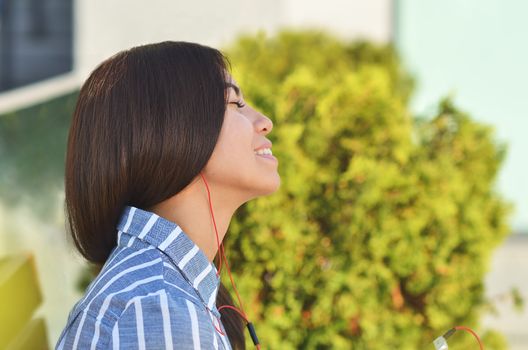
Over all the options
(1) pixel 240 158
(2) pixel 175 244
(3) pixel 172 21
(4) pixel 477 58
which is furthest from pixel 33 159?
(2) pixel 175 244

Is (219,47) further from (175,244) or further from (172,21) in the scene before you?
(175,244)

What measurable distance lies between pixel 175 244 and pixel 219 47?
3932mm

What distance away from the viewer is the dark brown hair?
5.68 feet

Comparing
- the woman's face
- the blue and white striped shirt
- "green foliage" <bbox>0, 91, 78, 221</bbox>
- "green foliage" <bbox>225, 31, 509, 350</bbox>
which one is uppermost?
the woman's face

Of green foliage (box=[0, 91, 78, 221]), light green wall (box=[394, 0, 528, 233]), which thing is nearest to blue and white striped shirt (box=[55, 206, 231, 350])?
green foliage (box=[0, 91, 78, 221])

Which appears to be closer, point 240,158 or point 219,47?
point 240,158

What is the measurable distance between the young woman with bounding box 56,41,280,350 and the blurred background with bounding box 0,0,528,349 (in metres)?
2.29

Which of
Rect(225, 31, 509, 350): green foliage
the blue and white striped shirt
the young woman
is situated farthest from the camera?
Rect(225, 31, 509, 350): green foliage

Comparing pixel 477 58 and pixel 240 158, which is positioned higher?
pixel 240 158

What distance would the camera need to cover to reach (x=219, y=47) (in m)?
5.54

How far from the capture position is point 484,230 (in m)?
4.09

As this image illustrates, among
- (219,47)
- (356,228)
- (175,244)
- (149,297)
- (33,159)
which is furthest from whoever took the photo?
(219,47)

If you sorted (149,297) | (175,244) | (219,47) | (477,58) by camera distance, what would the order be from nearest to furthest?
1. (149,297)
2. (175,244)
3. (219,47)
4. (477,58)

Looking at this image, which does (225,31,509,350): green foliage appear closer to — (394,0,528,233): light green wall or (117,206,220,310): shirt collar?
(117,206,220,310): shirt collar
